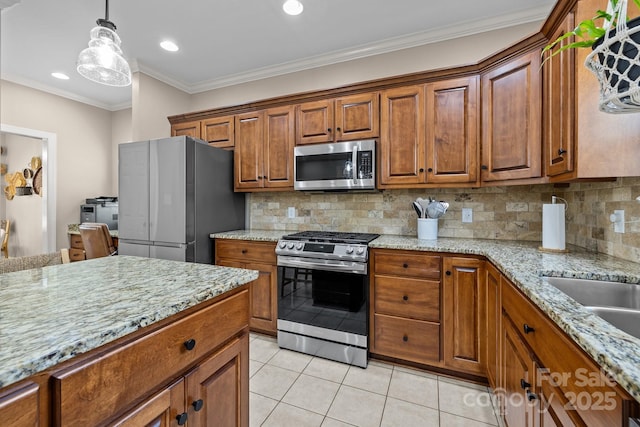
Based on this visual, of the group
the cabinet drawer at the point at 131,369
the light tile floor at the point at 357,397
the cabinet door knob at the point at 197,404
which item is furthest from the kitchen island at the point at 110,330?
the light tile floor at the point at 357,397

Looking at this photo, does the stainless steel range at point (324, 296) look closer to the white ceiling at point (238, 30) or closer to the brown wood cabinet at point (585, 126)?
the brown wood cabinet at point (585, 126)

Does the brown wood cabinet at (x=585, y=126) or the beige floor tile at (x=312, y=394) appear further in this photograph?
the beige floor tile at (x=312, y=394)

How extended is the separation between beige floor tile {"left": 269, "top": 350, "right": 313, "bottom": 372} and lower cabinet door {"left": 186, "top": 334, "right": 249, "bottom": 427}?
108 cm

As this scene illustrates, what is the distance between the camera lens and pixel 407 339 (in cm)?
208

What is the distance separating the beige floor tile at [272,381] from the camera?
1.87 m

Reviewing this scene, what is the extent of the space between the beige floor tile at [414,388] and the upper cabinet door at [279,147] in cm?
187

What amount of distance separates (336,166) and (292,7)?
1340 millimetres

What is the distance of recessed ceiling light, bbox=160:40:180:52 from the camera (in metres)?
2.78

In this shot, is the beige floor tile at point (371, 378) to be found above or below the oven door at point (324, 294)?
below

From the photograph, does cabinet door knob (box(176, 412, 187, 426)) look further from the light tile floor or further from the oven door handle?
the oven door handle

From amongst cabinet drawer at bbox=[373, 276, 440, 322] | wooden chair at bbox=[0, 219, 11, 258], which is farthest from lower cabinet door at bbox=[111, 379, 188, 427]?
wooden chair at bbox=[0, 219, 11, 258]

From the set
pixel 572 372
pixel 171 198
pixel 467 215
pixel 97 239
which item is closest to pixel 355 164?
pixel 467 215

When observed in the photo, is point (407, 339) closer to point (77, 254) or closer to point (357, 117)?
point (357, 117)

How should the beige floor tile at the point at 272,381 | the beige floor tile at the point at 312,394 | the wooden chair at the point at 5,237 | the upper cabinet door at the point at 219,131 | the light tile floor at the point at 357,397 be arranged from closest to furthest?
the light tile floor at the point at 357,397 < the beige floor tile at the point at 312,394 < the beige floor tile at the point at 272,381 < the upper cabinet door at the point at 219,131 < the wooden chair at the point at 5,237
